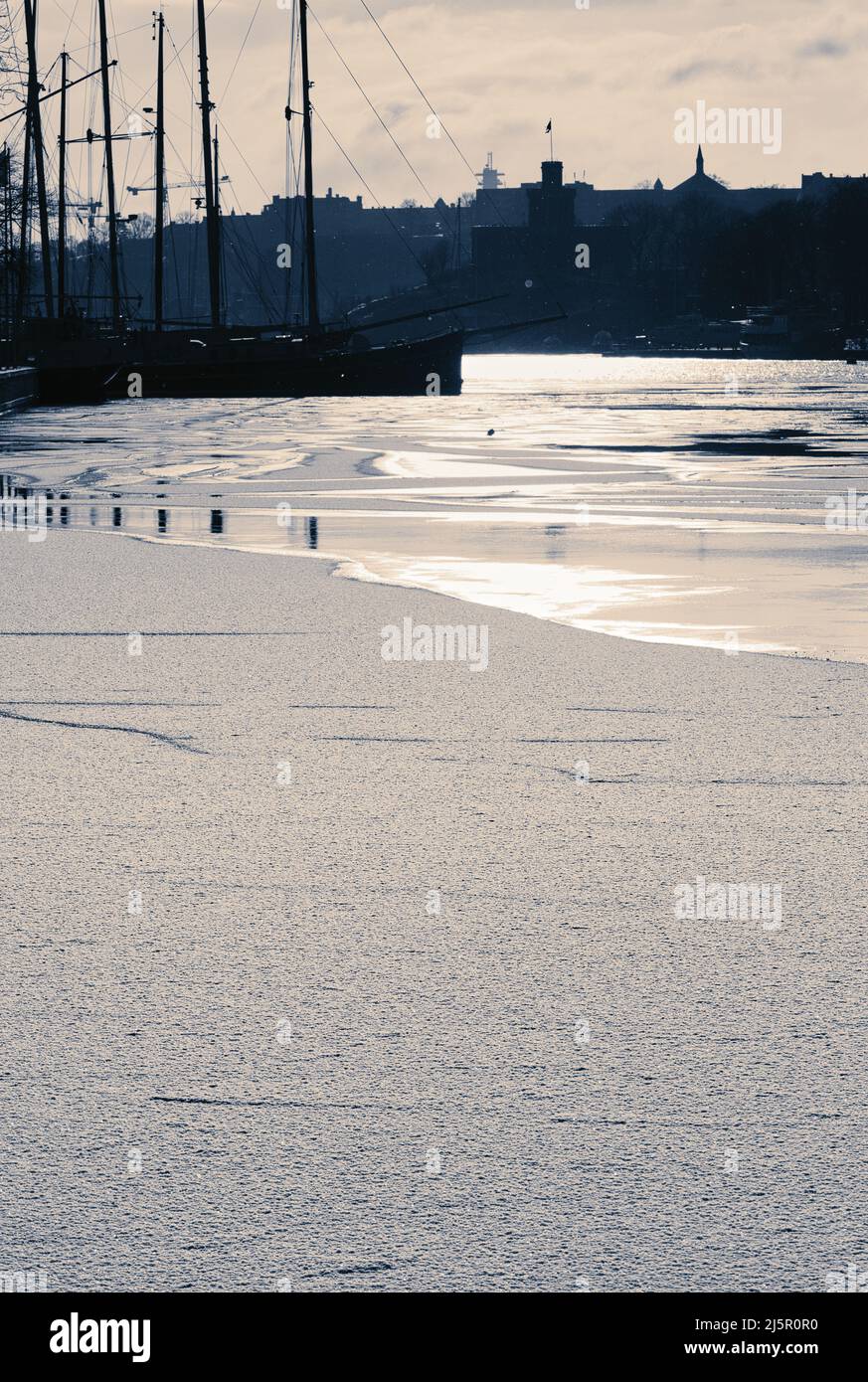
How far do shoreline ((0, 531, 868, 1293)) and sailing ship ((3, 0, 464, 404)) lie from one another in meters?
50.3

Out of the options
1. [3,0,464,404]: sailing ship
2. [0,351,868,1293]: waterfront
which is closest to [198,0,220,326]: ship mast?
[3,0,464,404]: sailing ship

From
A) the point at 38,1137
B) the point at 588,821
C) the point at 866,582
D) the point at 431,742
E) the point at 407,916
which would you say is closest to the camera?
the point at 38,1137

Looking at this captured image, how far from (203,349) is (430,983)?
68.5 m

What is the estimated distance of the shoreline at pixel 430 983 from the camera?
439cm

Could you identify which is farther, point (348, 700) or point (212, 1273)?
point (348, 700)

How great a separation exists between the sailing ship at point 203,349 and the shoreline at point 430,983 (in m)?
50.3

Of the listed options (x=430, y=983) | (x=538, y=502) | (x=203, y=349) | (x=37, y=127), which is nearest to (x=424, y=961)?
(x=430, y=983)

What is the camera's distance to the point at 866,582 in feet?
51.2

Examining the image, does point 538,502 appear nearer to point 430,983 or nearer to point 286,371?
point 430,983

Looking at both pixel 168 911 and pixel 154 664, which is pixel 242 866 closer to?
pixel 168 911

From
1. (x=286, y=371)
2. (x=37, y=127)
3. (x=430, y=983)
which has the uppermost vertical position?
(x=37, y=127)

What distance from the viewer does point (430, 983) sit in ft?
19.7

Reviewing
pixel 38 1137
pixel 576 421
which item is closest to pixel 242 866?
pixel 38 1137
